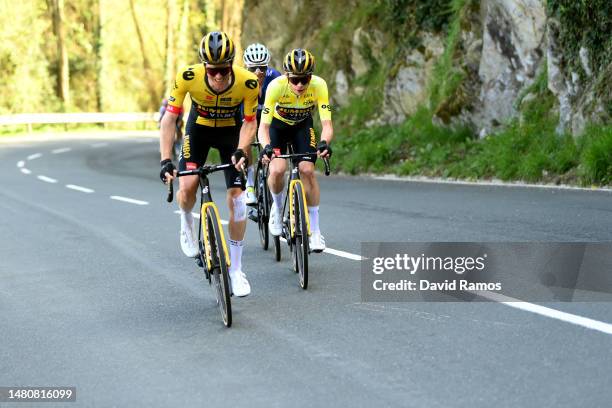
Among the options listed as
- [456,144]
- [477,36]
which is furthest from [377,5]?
[456,144]

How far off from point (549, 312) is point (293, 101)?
3.61 meters

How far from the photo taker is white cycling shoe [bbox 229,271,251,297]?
7129mm

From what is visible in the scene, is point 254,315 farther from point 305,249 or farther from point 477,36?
point 477,36

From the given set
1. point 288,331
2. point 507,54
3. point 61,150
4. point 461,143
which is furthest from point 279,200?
point 61,150

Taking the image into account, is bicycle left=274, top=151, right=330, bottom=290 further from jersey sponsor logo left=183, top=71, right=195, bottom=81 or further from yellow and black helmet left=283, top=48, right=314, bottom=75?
jersey sponsor logo left=183, top=71, right=195, bottom=81

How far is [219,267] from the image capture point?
22.1ft

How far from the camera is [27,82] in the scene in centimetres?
5675

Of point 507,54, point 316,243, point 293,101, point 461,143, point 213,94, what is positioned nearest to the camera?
point 213,94

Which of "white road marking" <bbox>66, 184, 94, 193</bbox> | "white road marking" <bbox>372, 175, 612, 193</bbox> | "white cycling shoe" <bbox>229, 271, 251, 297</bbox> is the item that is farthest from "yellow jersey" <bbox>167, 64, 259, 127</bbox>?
"white road marking" <bbox>66, 184, 94, 193</bbox>

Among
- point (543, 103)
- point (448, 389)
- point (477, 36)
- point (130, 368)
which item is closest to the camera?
point (448, 389)

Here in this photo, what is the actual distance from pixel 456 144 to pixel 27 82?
139ft

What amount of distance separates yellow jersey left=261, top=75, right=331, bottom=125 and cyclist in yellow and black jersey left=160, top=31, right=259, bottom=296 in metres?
1.30

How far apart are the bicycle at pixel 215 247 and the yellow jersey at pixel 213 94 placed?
1.77ft

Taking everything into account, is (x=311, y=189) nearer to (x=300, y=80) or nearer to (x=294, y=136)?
(x=294, y=136)
